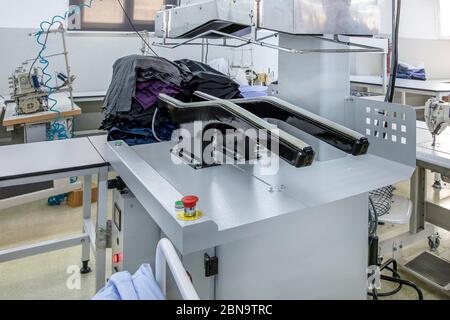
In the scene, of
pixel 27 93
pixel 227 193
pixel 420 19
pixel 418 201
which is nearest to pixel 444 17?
pixel 420 19

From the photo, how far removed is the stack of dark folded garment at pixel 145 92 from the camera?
1711 mm

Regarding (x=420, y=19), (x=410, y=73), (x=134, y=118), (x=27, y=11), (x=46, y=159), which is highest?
(x=420, y=19)

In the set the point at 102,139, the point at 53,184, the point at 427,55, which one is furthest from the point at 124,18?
the point at 427,55

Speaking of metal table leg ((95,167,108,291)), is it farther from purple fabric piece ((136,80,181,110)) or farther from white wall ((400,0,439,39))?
white wall ((400,0,439,39))

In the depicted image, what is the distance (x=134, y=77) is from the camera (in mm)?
1700

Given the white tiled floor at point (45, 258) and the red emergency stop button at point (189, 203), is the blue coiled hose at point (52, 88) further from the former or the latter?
the red emergency stop button at point (189, 203)

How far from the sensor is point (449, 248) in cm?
252

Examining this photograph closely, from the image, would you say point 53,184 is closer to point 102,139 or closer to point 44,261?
point 44,261

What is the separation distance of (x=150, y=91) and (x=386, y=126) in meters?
1.02

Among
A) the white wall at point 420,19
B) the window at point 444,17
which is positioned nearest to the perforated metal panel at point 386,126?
the white wall at point 420,19

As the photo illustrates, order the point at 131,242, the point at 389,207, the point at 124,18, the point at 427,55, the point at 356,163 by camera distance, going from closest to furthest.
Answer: the point at 356,163 → the point at 131,242 → the point at 389,207 → the point at 124,18 → the point at 427,55

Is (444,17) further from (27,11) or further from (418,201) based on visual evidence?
(27,11)

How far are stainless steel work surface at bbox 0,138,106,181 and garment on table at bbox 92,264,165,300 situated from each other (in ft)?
2.77
